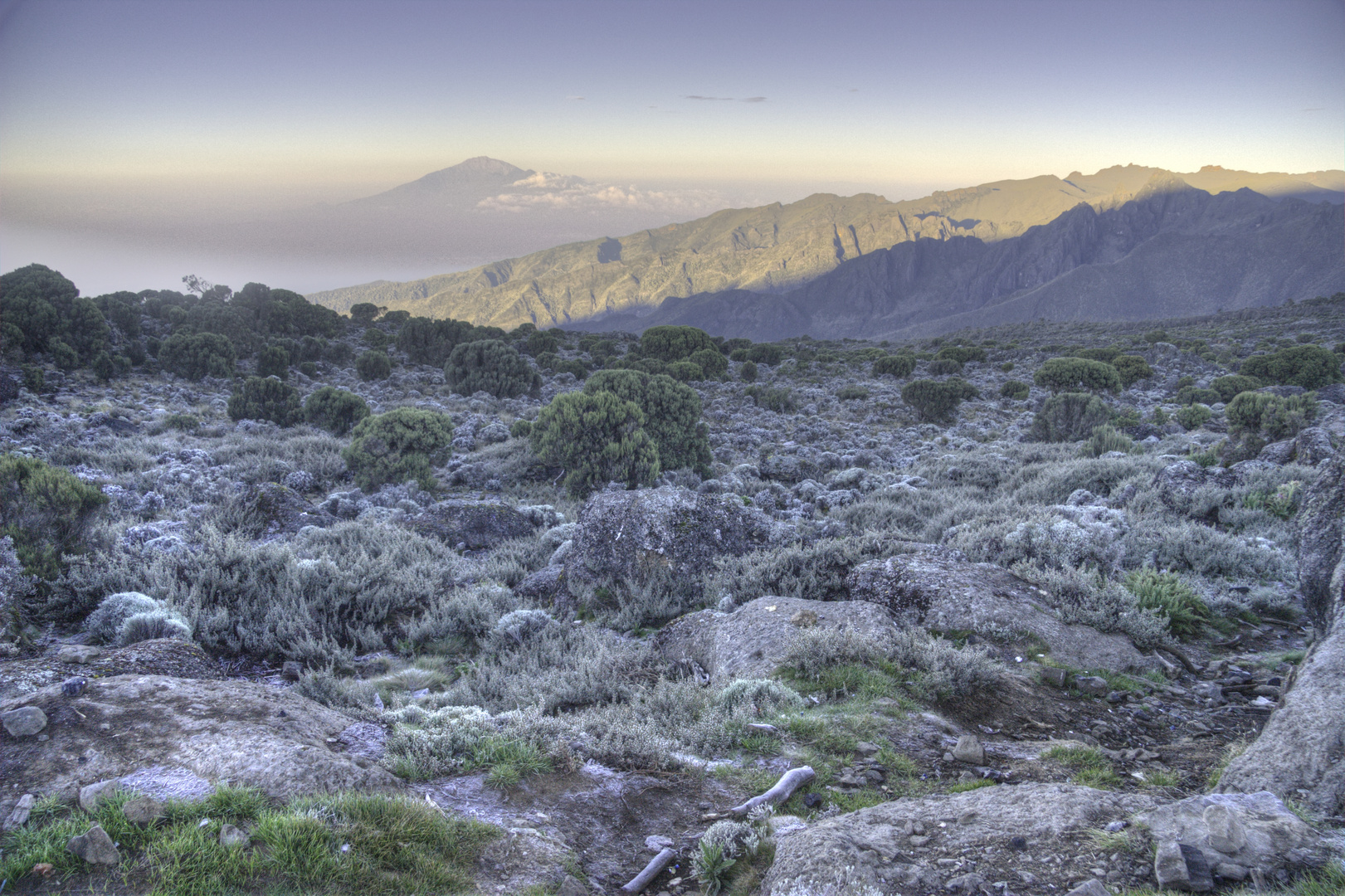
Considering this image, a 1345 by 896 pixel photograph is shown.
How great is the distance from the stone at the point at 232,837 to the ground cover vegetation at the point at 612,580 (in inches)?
1.7

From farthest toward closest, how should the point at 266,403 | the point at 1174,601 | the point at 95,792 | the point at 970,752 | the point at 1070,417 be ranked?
1. the point at 266,403
2. the point at 1070,417
3. the point at 1174,601
4. the point at 970,752
5. the point at 95,792

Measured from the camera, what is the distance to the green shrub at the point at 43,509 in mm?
6129

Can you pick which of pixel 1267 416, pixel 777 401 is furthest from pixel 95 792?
pixel 777 401

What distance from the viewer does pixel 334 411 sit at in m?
Result: 18.0

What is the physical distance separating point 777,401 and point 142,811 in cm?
2463

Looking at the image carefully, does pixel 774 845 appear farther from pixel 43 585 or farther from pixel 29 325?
pixel 29 325

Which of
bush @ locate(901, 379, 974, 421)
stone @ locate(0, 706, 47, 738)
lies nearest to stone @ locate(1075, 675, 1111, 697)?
stone @ locate(0, 706, 47, 738)

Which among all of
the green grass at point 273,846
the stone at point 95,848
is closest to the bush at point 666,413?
the green grass at point 273,846

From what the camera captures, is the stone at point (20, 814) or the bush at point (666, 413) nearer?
the stone at point (20, 814)

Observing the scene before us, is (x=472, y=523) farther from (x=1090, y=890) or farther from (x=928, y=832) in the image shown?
(x=1090, y=890)

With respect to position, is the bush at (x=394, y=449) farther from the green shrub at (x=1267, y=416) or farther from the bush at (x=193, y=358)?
the green shrub at (x=1267, y=416)

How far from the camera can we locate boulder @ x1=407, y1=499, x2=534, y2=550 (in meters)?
9.62

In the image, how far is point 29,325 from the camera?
20.7 metres

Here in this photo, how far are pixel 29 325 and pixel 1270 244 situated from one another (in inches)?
7966
